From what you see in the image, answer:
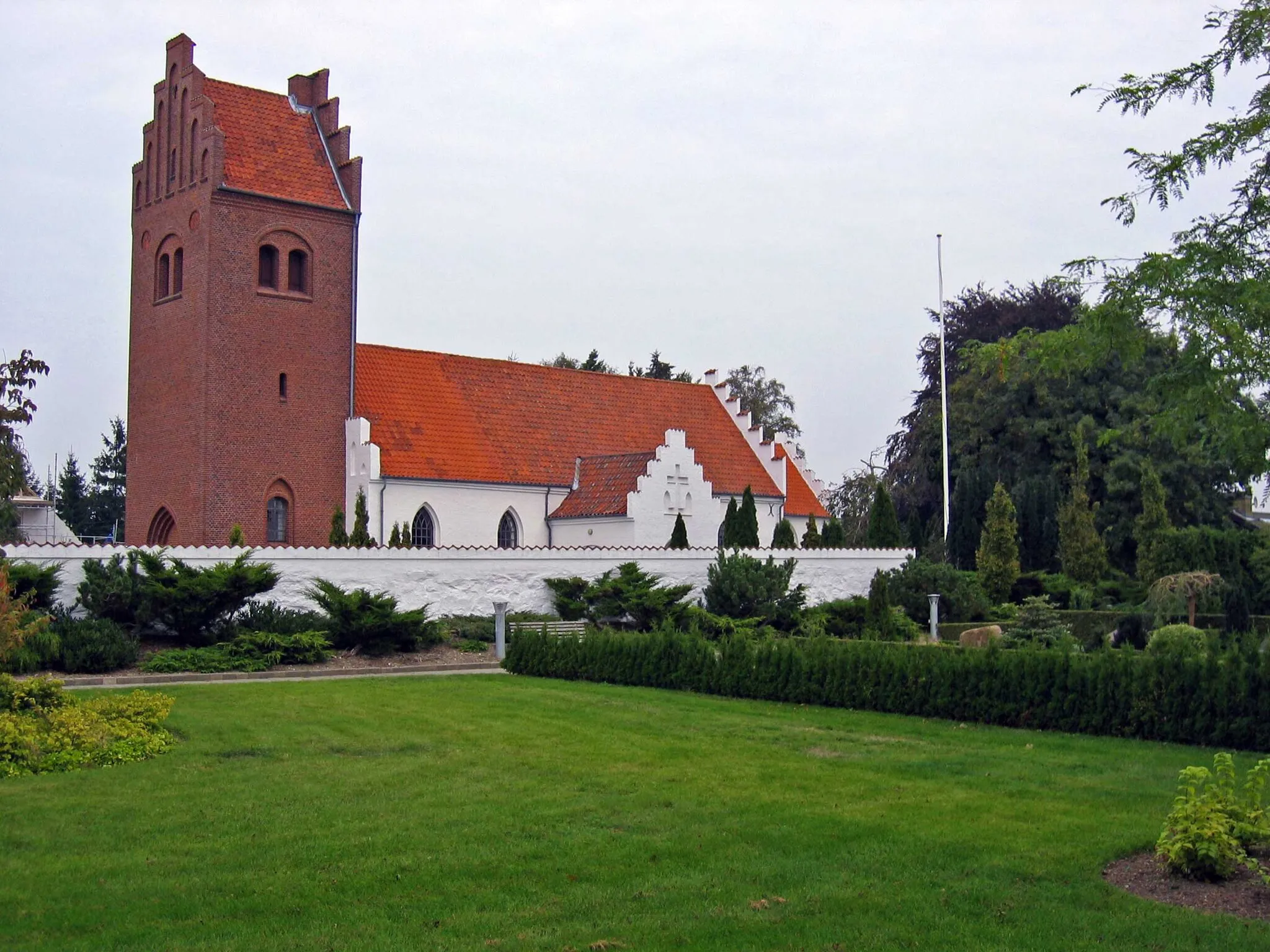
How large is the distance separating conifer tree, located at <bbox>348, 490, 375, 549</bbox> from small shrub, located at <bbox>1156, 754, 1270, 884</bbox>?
965 inches

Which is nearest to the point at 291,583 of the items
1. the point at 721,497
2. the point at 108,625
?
the point at 108,625

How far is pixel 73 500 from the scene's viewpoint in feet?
265

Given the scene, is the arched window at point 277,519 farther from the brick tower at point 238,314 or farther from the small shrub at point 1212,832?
the small shrub at point 1212,832

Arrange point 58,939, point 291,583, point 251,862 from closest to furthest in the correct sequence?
1. point 58,939
2. point 251,862
3. point 291,583

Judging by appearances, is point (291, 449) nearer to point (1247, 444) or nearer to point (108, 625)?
point (108, 625)

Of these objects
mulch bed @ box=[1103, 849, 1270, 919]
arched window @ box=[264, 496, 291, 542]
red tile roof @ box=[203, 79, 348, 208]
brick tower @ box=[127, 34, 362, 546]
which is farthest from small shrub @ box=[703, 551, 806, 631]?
mulch bed @ box=[1103, 849, 1270, 919]

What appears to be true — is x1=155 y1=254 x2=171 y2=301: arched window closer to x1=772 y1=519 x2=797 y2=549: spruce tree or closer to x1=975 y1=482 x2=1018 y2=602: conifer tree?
x1=772 y1=519 x2=797 y2=549: spruce tree

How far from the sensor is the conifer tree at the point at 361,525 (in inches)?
1261

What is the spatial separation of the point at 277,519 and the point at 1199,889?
96.2 feet

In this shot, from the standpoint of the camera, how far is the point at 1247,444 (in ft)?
36.7

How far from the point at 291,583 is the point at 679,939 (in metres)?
20.7

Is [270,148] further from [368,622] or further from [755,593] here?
[755,593]

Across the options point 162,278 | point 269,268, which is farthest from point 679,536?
point 162,278

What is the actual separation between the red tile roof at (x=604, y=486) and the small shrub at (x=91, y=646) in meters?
16.5
